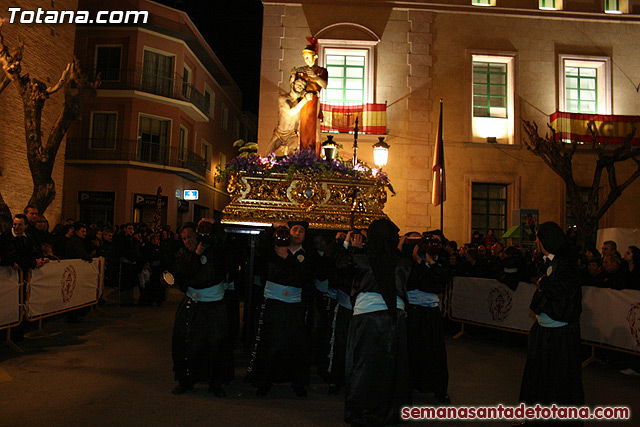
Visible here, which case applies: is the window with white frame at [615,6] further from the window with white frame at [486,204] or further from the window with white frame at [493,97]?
the window with white frame at [486,204]

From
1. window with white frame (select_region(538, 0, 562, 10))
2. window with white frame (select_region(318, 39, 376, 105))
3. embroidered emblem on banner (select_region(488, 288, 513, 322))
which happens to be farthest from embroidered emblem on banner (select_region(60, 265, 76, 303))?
window with white frame (select_region(538, 0, 562, 10))

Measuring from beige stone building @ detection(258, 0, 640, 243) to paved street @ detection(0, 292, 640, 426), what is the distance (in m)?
7.74

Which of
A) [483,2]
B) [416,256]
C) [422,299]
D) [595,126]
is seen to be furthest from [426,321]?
[483,2]

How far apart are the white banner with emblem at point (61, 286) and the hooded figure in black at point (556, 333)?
22.7ft

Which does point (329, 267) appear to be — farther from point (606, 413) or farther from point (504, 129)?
point (504, 129)

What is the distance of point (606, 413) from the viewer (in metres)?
5.32

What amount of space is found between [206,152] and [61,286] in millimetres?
21932

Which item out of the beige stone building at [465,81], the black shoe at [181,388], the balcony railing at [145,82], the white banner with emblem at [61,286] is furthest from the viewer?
the balcony railing at [145,82]

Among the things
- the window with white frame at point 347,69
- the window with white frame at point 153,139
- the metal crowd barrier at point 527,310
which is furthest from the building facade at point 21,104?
the metal crowd barrier at point 527,310

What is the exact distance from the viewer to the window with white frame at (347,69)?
1602 centimetres

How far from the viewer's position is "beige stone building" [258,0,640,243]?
15852 mm

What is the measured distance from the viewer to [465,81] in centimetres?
1620

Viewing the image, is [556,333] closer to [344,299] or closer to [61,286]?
[344,299]

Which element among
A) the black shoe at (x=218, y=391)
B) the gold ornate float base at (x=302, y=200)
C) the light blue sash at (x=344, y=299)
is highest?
the gold ornate float base at (x=302, y=200)
